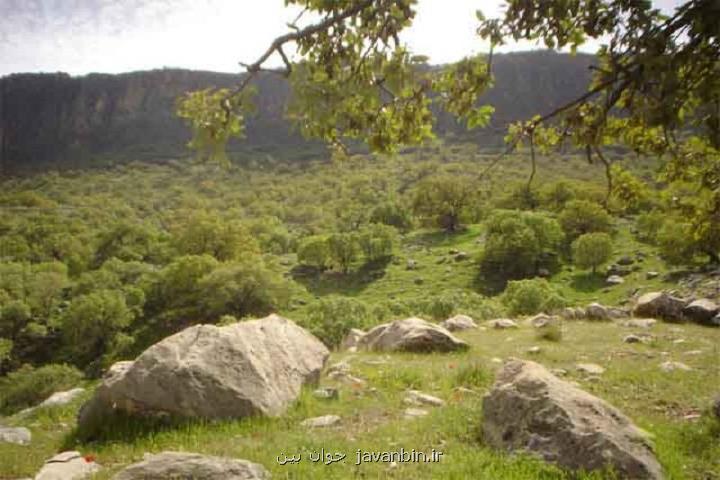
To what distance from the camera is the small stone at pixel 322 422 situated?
25.8ft

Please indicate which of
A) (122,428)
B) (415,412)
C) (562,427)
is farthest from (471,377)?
(122,428)

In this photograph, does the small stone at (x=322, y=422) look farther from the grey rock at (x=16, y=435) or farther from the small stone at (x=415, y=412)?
the grey rock at (x=16, y=435)

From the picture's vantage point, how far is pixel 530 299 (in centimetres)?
4097

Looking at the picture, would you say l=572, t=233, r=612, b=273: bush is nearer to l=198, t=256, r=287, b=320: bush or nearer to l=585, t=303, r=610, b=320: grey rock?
l=198, t=256, r=287, b=320: bush

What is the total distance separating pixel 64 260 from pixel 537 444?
9051 cm

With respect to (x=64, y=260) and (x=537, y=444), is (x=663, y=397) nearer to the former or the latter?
(x=537, y=444)

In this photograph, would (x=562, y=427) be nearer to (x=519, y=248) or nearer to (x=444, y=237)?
(x=519, y=248)

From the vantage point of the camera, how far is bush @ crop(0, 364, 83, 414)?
3722cm

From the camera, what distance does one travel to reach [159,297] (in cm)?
Result: 5812

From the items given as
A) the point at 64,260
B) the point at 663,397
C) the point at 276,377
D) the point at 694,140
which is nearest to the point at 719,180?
the point at 694,140

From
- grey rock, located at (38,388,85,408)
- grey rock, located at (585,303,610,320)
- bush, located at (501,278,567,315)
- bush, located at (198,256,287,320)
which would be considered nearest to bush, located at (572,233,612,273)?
bush, located at (501,278,567,315)

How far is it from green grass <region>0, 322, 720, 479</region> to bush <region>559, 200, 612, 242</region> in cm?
6254

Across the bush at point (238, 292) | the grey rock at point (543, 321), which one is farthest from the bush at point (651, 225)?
the bush at point (238, 292)

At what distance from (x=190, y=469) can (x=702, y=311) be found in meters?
22.2
